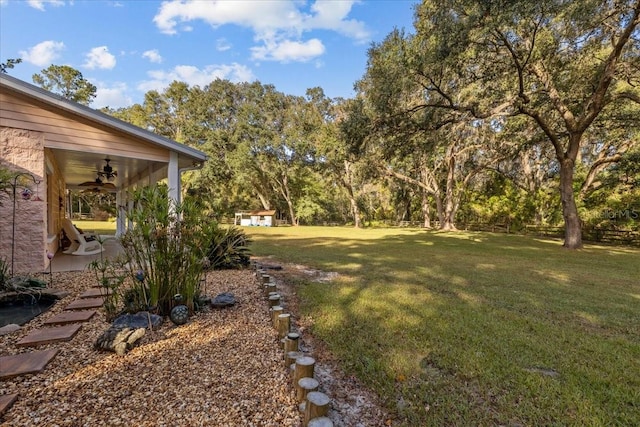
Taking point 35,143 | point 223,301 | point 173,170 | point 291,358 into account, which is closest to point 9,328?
point 223,301

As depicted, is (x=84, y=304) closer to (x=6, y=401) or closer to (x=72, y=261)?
(x=6, y=401)

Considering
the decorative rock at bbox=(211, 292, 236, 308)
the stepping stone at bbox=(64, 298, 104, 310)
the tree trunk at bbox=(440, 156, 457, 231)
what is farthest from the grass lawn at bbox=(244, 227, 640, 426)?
the tree trunk at bbox=(440, 156, 457, 231)

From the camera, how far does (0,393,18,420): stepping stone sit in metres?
1.78

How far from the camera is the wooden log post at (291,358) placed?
7.70ft

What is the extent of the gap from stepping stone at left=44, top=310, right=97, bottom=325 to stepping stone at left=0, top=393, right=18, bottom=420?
1314 millimetres

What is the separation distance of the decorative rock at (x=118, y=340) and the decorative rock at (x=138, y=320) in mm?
171

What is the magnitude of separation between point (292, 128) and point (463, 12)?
1860cm

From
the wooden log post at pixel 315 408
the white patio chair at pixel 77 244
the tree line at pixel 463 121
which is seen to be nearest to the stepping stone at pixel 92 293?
the wooden log post at pixel 315 408

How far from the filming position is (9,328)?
2859 mm

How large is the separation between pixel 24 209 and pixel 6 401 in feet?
14.5

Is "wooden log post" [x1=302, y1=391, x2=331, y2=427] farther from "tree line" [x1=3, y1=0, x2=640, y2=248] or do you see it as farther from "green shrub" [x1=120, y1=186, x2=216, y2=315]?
"tree line" [x1=3, y1=0, x2=640, y2=248]

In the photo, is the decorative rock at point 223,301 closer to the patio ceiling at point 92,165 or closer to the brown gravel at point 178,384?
the brown gravel at point 178,384

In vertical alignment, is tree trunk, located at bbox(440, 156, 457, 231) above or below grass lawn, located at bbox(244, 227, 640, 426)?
above

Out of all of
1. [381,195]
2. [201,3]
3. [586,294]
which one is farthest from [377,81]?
[381,195]
